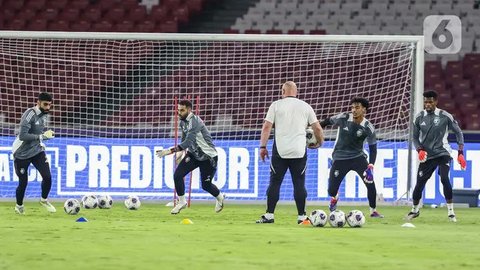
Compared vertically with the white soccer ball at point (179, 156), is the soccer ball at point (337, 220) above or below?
below

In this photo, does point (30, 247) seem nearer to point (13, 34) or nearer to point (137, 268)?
point (137, 268)

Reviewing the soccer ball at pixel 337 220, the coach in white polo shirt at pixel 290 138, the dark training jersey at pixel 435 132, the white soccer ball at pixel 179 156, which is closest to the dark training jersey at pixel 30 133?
the white soccer ball at pixel 179 156

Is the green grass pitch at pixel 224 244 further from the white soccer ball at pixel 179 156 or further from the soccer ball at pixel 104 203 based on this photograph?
the white soccer ball at pixel 179 156

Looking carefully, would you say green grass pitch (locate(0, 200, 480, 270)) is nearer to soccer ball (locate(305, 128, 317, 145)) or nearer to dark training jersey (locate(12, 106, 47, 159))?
dark training jersey (locate(12, 106, 47, 159))

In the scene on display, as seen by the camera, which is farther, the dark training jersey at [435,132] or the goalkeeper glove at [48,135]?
the goalkeeper glove at [48,135]

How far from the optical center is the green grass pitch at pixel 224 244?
1017 centimetres

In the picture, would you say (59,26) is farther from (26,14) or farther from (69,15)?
(26,14)

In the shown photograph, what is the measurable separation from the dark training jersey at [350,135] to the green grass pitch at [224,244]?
1.31 m

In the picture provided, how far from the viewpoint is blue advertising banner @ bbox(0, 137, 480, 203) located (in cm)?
2314

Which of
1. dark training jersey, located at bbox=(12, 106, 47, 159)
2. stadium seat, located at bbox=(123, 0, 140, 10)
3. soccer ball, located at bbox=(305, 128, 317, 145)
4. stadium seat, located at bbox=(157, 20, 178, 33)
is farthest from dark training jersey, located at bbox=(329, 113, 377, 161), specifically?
stadium seat, located at bbox=(123, 0, 140, 10)

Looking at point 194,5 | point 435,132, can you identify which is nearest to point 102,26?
point 194,5

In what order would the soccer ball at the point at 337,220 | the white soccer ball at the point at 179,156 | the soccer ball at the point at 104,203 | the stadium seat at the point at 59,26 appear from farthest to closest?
the stadium seat at the point at 59,26
the white soccer ball at the point at 179,156
the soccer ball at the point at 104,203
the soccer ball at the point at 337,220

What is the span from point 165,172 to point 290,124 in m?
7.38

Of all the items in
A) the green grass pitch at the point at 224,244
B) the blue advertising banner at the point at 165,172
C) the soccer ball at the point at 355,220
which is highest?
the blue advertising banner at the point at 165,172
